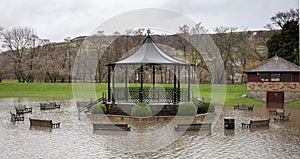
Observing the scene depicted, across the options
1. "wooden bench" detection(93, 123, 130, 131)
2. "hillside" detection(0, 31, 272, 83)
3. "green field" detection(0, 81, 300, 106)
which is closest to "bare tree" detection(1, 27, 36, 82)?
"hillside" detection(0, 31, 272, 83)

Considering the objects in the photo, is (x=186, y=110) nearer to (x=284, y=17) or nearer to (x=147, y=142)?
(x=147, y=142)

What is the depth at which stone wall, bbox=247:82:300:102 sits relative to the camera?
35.7m

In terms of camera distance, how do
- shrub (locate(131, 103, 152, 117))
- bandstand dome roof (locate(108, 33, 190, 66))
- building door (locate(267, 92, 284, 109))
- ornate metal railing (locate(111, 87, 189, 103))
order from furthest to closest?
building door (locate(267, 92, 284, 109)), ornate metal railing (locate(111, 87, 189, 103)), bandstand dome roof (locate(108, 33, 190, 66)), shrub (locate(131, 103, 152, 117))

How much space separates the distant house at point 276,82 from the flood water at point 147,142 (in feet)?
53.4

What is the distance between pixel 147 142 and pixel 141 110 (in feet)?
22.9

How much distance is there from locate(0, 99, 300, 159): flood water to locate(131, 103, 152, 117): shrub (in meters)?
1.56

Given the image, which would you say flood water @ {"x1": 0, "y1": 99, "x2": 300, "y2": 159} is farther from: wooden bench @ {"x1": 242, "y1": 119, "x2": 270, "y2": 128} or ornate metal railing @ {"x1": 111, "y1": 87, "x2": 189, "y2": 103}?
ornate metal railing @ {"x1": 111, "y1": 87, "x2": 189, "y2": 103}

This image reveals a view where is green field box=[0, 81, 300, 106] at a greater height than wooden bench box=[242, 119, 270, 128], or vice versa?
green field box=[0, 81, 300, 106]

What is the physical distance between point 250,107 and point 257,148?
50.3 feet

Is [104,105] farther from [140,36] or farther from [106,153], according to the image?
[140,36]

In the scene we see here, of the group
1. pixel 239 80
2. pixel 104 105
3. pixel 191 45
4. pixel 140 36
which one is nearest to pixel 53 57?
pixel 140 36

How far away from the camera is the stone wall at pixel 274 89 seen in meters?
35.7

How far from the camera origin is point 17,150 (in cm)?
1312

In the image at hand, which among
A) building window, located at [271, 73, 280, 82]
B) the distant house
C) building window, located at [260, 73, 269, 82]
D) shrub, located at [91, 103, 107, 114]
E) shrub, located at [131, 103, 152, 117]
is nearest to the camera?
shrub, located at [131, 103, 152, 117]
